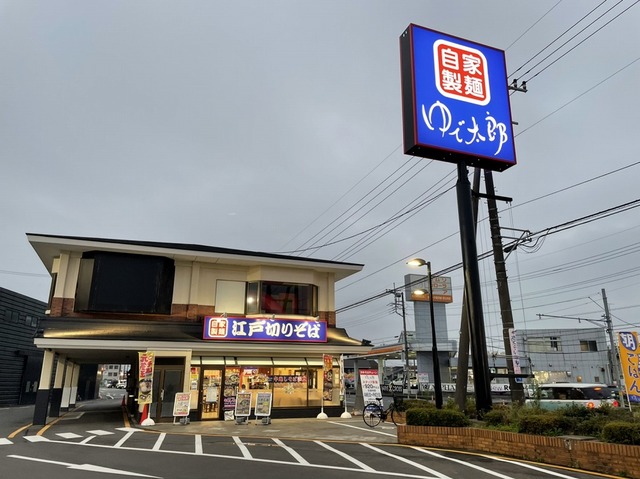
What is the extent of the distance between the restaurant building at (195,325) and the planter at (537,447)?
901 cm

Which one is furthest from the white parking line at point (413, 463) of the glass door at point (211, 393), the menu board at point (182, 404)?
the glass door at point (211, 393)

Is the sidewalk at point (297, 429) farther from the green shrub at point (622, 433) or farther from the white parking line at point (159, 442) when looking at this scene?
the green shrub at point (622, 433)

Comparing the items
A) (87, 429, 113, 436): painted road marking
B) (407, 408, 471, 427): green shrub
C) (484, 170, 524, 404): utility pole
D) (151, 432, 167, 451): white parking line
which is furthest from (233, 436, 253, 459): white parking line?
(484, 170, 524, 404): utility pole

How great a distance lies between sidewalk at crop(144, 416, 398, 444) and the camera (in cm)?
1511

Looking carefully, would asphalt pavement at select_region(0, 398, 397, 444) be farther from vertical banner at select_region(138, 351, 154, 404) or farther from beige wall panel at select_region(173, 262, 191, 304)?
beige wall panel at select_region(173, 262, 191, 304)

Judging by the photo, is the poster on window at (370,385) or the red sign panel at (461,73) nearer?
the red sign panel at (461,73)

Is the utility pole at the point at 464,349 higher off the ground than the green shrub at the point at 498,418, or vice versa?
the utility pole at the point at 464,349

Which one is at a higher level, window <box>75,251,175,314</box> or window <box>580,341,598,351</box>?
window <box>75,251,175,314</box>

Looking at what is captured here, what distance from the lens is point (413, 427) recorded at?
43.4 ft

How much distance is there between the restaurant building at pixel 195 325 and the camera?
19578mm

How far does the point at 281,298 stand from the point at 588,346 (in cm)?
4775

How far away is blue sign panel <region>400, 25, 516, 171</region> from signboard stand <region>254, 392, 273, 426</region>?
1229 cm

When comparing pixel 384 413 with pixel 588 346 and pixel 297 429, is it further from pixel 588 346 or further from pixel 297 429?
pixel 588 346

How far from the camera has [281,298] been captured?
2391cm
